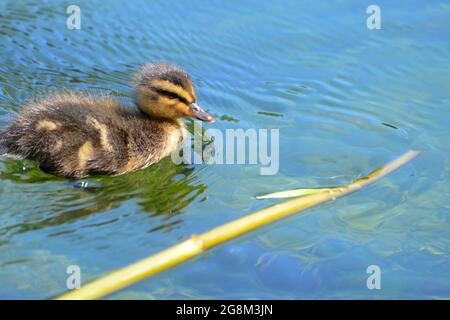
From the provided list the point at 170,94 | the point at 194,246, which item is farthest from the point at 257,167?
the point at 194,246

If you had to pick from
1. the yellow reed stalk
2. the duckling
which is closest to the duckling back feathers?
the duckling

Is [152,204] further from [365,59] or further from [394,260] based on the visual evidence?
[365,59]

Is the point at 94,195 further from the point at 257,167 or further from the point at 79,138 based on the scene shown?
the point at 257,167

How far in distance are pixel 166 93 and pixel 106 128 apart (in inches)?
14.6

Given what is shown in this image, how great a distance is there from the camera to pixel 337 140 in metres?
4.20

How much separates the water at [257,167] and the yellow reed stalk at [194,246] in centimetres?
6

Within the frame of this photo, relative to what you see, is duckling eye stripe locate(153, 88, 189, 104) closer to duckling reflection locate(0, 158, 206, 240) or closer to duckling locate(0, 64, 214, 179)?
duckling locate(0, 64, 214, 179)

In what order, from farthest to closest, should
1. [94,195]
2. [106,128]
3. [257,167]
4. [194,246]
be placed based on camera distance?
[257,167]
[106,128]
[94,195]
[194,246]

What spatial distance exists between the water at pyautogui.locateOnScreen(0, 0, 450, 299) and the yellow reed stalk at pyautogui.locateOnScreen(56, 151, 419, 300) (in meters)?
0.06

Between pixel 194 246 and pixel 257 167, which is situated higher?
pixel 257 167

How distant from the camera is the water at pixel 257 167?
311 cm

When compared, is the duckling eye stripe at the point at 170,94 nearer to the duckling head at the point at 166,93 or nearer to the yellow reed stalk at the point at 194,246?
the duckling head at the point at 166,93

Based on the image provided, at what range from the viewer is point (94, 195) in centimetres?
363

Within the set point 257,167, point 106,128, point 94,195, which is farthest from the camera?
point 257,167
